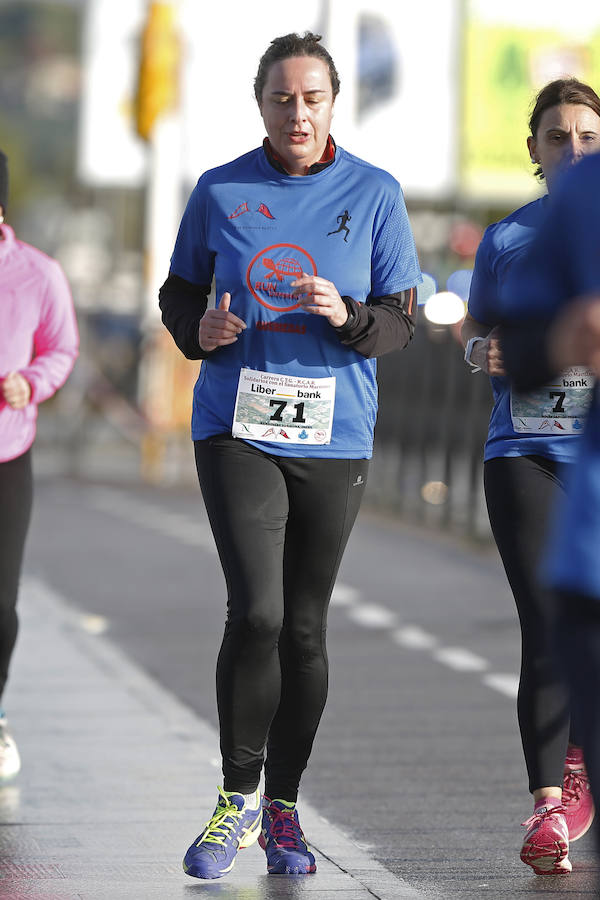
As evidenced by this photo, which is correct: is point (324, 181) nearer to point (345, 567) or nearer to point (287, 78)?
point (287, 78)

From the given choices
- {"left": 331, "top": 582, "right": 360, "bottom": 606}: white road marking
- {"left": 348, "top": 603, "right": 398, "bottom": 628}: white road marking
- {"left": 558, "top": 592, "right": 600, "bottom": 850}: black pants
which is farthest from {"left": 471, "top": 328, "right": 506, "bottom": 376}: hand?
{"left": 331, "top": 582, "right": 360, "bottom": 606}: white road marking

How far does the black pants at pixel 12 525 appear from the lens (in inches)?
238

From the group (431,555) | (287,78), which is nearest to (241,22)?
(431,555)

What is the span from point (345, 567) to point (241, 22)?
16910mm

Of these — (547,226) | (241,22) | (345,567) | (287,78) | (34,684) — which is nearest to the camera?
(547,226)

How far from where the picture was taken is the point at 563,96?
497 centimetres

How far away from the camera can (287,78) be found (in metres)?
4.86

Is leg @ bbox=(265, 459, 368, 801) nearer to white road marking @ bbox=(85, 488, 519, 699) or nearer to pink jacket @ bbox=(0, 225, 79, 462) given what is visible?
pink jacket @ bbox=(0, 225, 79, 462)

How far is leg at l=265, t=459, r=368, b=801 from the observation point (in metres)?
4.91

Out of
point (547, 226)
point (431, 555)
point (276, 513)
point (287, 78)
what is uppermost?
point (287, 78)

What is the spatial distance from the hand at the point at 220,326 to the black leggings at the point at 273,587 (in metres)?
0.25

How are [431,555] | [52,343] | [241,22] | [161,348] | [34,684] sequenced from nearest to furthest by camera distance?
[52,343], [34,684], [431,555], [161,348], [241,22]

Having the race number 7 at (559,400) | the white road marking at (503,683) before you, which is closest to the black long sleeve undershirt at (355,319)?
the race number 7 at (559,400)

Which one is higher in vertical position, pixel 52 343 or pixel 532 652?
pixel 52 343
